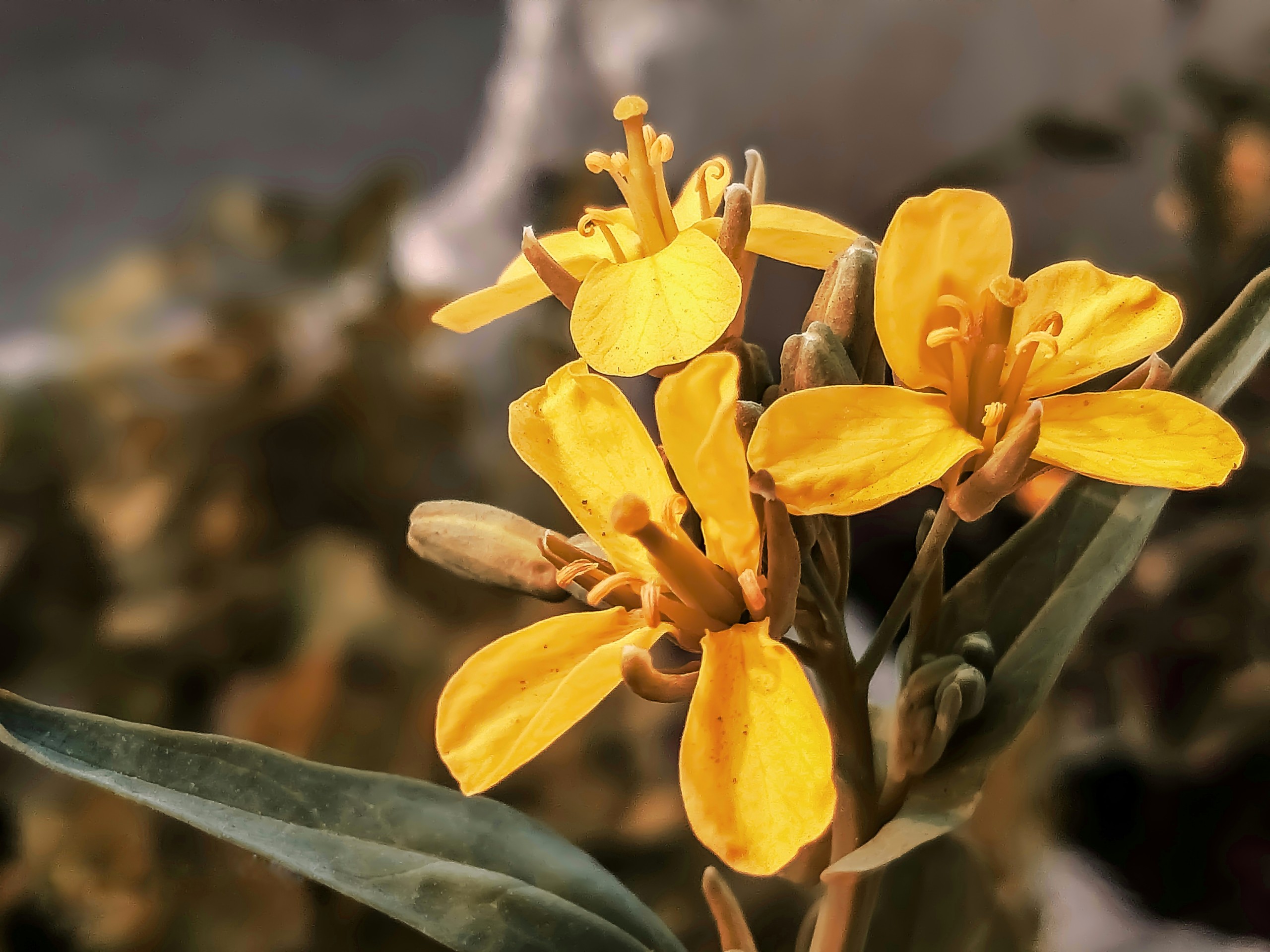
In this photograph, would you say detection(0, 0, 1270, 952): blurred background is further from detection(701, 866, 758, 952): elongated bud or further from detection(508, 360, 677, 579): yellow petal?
detection(508, 360, 677, 579): yellow petal

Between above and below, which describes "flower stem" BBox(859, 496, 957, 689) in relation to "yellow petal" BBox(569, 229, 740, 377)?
below

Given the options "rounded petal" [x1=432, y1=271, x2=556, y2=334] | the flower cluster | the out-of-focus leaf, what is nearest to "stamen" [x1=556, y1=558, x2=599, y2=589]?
the flower cluster

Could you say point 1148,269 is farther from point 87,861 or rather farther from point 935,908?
point 87,861

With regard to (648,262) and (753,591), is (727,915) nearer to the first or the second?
(753,591)

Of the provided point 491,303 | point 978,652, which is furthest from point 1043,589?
point 491,303

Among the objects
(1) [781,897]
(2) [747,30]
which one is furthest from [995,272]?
(2) [747,30]

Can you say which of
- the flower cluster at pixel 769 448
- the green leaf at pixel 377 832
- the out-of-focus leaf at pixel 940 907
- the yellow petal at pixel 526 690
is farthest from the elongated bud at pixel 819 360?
the out-of-focus leaf at pixel 940 907
